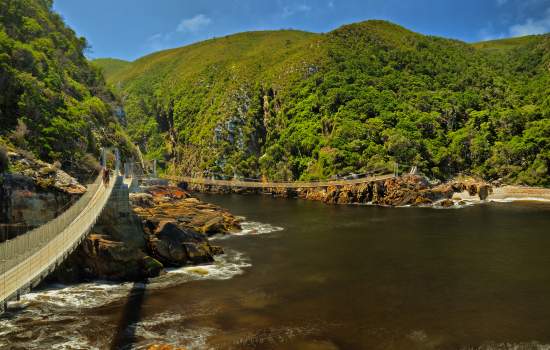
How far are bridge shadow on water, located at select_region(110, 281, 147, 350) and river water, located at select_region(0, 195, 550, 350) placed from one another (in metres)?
0.04

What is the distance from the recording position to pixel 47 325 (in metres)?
16.9

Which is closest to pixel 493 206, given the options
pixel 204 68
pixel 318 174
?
pixel 318 174

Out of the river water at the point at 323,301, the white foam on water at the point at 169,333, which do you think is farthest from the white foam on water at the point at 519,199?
the white foam on water at the point at 169,333

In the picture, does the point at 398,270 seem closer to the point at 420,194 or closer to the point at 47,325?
the point at 47,325

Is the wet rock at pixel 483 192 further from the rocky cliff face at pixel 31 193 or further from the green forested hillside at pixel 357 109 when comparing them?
the rocky cliff face at pixel 31 193

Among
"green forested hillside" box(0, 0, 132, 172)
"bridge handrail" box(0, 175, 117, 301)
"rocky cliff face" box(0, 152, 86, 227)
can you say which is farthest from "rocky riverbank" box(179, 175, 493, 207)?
"bridge handrail" box(0, 175, 117, 301)

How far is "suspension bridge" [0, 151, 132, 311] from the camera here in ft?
40.1

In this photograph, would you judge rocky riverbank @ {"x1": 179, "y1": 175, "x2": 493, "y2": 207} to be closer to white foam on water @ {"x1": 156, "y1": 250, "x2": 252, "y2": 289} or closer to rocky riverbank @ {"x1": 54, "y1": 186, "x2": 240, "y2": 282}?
rocky riverbank @ {"x1": 54, "y1": 186, "x2": 240, "y2": 282}

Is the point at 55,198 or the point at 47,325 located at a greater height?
the point at 55,198

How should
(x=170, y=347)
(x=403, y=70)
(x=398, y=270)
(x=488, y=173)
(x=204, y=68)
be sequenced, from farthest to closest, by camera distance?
1. (x=204, y=68)
2. (x=403, y=70)
3. (x=488, y=173)
4. (x=398, y=270)
5. (x=170, y=347)

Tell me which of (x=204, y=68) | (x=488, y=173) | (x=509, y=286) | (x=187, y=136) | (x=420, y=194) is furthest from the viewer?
(x=204, y=68)

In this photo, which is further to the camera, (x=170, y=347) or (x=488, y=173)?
(x=488, y=173)

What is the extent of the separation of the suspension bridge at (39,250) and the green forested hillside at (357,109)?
51861mm

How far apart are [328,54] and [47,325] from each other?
9108 centimetres
